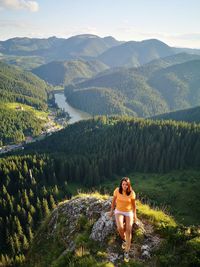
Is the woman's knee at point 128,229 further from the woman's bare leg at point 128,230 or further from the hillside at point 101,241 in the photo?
the hillside at point 101,241

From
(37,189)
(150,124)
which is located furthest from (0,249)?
(150,124)

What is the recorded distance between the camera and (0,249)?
322 feet

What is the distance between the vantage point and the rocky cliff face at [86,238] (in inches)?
859

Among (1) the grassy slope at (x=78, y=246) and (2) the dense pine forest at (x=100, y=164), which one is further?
(2) the dense pine forest at (x=100, y=164)

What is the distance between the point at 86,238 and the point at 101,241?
1.63m

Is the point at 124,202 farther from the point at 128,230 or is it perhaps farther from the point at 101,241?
the point at 101,241

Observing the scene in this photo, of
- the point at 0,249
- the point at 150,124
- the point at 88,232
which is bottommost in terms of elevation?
the point at 0,249

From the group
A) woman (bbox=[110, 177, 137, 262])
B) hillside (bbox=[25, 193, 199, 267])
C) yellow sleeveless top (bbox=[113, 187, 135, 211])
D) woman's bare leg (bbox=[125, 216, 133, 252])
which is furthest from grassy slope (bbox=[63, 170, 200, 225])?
woman's bare leg (bbox=[125, 216, 133, 252])

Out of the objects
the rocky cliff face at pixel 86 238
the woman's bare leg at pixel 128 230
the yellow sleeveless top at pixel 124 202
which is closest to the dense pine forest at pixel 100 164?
the rocky cliff face at pixel 86 238

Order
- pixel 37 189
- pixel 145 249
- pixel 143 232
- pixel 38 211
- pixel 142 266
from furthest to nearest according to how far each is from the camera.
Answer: pixel 37 189 < pixel 38 211 < pixel 143 232 < pixel 145 249 < pixel 142 266

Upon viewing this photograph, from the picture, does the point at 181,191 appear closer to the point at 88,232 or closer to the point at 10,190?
the point at 10,190

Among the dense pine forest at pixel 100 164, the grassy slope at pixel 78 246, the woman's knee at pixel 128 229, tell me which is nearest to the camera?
the grassy slope at pixel 78 246

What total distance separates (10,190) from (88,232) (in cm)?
12355

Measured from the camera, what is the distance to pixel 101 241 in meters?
23.4
